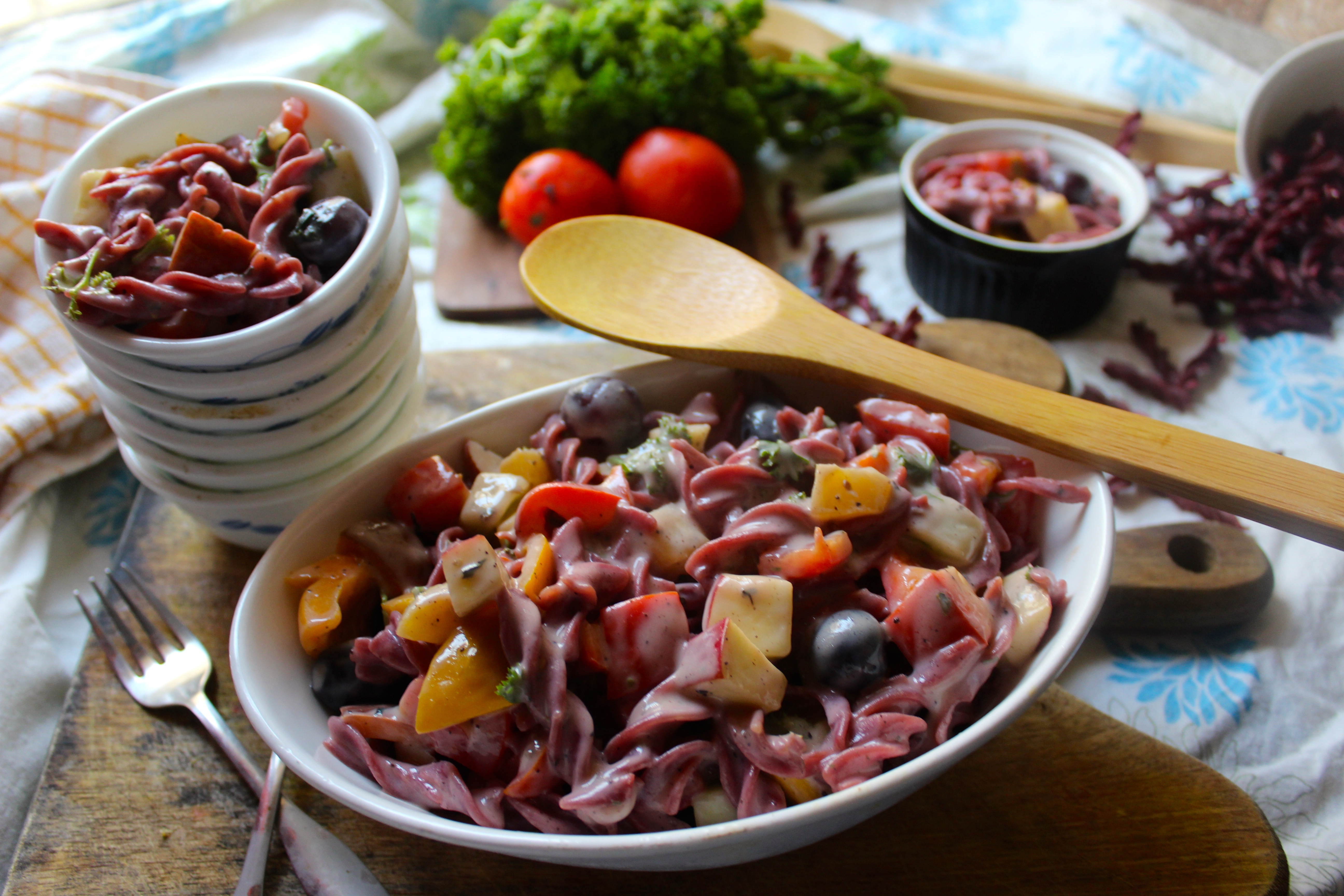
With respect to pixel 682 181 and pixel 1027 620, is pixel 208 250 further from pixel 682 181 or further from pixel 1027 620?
pixel 682 181

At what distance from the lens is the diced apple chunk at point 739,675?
1.05 metres

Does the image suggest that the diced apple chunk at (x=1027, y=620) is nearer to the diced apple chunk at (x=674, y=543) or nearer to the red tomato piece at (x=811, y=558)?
the red tomato piece at (x=811, y=558)

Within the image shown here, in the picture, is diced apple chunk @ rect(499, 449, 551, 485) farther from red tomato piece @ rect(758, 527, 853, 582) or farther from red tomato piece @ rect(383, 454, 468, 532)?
red tomato piece @ rect(758, 527, 853, 582)

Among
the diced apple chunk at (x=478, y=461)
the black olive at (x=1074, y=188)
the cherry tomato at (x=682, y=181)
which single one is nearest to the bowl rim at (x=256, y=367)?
the diced apple chunk at (x=478, y=461)

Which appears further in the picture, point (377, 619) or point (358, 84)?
point (358, 84)

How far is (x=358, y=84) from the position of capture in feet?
8.93

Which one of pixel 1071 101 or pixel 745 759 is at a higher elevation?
pixel 1071 101

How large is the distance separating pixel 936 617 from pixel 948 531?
0.14 meters

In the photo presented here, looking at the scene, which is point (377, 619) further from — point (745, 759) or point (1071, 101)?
point (1071, 101)

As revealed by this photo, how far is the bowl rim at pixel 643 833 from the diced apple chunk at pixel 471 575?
23 cm

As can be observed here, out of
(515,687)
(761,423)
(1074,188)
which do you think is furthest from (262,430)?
(1074,188)

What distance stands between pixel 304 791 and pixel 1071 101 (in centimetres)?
262

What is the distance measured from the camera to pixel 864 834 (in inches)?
47.6

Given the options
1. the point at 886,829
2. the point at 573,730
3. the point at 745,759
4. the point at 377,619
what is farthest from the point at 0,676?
the point at 886,829
